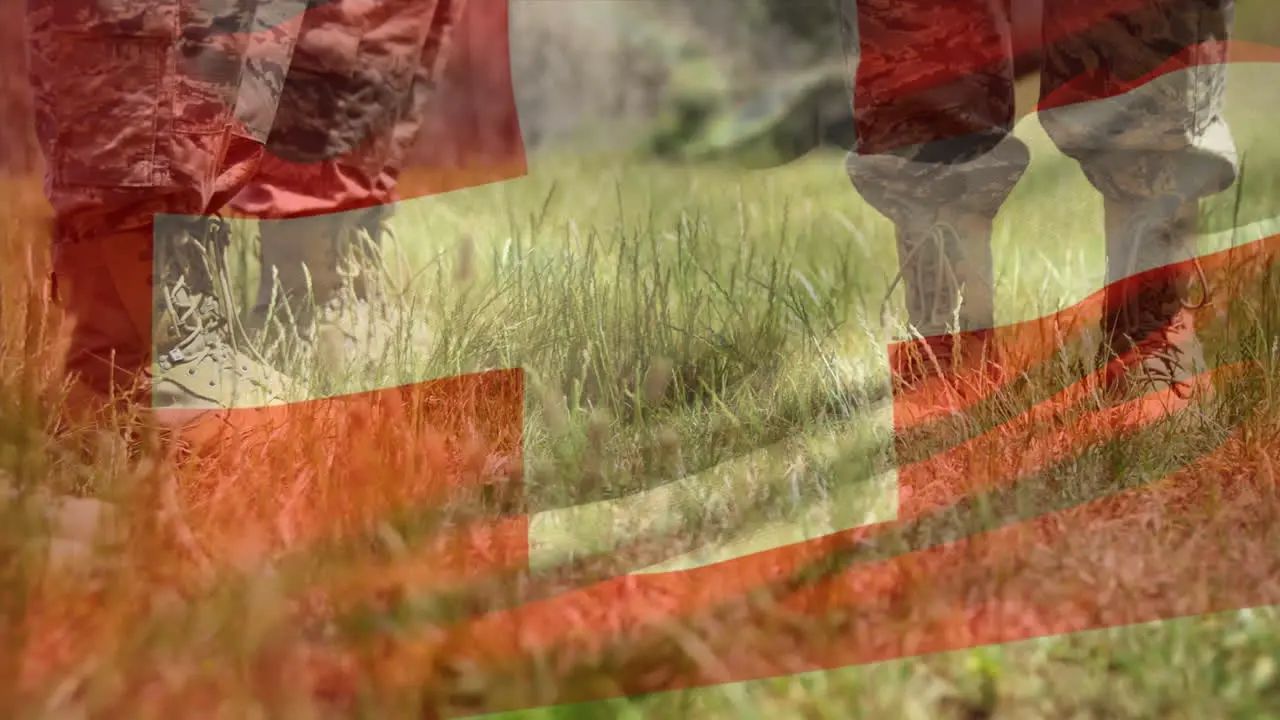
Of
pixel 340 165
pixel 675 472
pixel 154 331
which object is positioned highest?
pixel 340 165

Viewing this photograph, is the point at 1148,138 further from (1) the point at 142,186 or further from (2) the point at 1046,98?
(1) the point at 142,186

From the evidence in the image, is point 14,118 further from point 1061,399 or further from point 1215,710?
point 1215,710

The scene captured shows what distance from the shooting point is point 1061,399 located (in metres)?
1.35

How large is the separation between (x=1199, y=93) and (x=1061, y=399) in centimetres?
53

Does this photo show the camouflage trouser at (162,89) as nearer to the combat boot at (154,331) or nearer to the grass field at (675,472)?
the combat boot at (154,331)

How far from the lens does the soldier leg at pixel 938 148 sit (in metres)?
1.48

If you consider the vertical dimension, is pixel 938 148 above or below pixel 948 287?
above

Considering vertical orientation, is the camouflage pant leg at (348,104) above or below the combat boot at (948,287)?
above

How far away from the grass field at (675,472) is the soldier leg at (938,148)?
0.11m

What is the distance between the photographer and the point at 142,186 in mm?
1273

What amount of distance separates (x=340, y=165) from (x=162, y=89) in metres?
0.40

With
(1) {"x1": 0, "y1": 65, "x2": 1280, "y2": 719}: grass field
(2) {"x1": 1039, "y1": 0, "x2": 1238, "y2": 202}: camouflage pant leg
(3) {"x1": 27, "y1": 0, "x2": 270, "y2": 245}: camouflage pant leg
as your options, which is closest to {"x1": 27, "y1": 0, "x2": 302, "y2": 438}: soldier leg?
(3) {"x1": 27, "y1": 0, "x2": 270, "y2": 245}: camouflage pant leg
